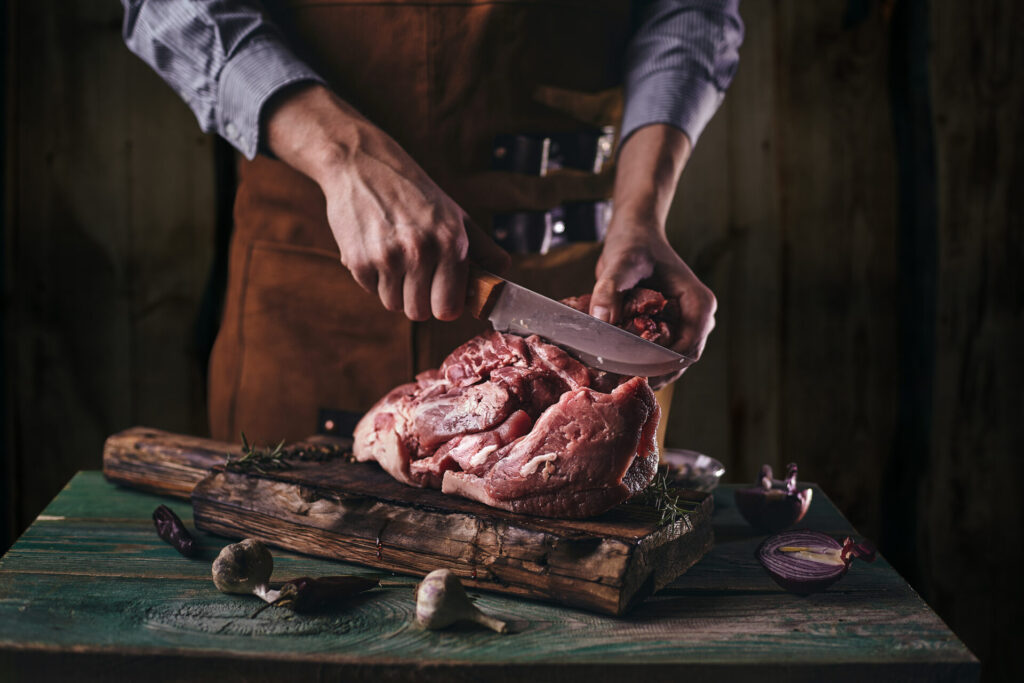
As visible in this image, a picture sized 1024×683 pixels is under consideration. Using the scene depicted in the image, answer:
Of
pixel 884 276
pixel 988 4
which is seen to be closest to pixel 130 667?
pixel 884 276

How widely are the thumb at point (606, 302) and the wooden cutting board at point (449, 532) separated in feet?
1.33

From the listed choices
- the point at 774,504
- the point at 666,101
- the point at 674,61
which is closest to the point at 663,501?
the point at 774,504

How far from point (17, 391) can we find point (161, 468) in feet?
2.90

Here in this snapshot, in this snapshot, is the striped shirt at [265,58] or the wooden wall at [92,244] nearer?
the striped shirt at [265,58]

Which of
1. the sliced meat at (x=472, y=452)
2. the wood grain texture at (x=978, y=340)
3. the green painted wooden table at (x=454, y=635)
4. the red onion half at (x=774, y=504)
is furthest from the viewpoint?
the wood grain texture at (x=978, y=340)

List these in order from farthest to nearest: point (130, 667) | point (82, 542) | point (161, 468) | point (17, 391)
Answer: point (17, 391) < point (161, 468) < point (82, 542) < point (130, 667)

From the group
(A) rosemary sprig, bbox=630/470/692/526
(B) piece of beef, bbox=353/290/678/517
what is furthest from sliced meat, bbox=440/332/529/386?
(A) rosemary sprig, bbox=630/470/692/526

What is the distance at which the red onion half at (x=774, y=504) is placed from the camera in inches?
74.6

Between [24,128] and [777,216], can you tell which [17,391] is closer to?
[24,128]

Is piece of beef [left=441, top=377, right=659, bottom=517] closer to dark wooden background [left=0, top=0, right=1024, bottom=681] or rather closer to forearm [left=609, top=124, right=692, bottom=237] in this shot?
forearm [left=609, top=124, right=692, bottom=237]

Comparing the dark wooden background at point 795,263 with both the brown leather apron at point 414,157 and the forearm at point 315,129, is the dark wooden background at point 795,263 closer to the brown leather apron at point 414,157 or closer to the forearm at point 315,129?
the brown leather apron at point 414,157

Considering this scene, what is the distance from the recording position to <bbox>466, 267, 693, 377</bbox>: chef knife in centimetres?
173

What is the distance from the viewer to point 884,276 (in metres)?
2.65

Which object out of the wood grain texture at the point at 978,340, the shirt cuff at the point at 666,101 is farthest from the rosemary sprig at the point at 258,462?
the wood grain texture at the point at 978,340
